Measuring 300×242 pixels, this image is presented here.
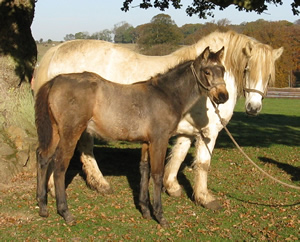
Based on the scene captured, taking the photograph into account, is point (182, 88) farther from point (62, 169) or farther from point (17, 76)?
point (17, 76)

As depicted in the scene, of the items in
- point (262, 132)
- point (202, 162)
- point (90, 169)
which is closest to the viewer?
point (202, 162)

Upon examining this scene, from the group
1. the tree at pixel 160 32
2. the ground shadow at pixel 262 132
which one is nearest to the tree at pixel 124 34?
the tree at pixel 160 32

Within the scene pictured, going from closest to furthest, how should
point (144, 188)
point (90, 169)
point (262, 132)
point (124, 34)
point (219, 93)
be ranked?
point (219, 93) → point (144, 188) → point (90, 169) → point (262, 132) → point (124, 34)

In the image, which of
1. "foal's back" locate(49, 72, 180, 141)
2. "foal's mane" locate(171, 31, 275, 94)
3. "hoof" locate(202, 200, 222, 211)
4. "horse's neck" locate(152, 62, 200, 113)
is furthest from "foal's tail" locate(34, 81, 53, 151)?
"hoof" locate(202, 200, 222, 211)

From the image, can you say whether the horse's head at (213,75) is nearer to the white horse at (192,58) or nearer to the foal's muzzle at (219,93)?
the foal's muzzle at (219,93)

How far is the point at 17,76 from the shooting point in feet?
28.1

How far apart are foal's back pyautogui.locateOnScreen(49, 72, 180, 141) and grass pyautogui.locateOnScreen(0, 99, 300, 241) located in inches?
50.9

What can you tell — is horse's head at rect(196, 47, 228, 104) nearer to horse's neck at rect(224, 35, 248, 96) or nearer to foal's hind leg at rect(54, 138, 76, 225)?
horse's neck at rect(224, 35, 248, 96)

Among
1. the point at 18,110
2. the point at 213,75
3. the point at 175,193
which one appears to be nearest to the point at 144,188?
the point at 175,193

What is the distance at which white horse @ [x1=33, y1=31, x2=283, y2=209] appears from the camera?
21.6ft

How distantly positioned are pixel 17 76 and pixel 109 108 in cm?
381

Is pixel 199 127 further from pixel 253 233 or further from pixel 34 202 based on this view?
pixel 34 202

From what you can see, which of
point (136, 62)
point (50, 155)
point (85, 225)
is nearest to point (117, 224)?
point (85, 225)

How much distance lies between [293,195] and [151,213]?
111 inches
